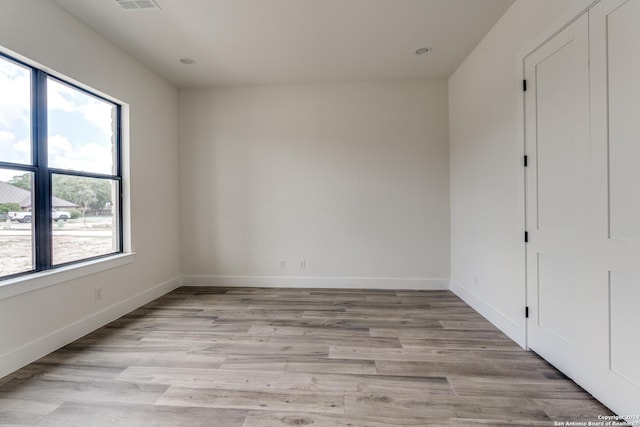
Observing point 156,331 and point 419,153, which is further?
point 419,153

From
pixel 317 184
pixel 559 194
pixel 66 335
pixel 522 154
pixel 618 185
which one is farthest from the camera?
pixel 317 184

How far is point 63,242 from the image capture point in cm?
252

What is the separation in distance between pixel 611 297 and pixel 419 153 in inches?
105

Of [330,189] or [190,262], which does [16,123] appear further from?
[330,189]

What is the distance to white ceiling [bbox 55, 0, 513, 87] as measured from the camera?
2.42m

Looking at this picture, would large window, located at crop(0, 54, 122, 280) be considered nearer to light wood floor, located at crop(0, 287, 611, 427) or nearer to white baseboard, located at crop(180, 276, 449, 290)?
light wood floor, located at crop(0, 287, 611, 427)

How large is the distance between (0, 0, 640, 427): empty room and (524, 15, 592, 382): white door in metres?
0.02

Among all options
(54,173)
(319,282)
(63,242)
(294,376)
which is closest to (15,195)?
(54,173)

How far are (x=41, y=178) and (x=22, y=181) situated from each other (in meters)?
0.13

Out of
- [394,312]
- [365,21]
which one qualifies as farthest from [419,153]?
[394,312]

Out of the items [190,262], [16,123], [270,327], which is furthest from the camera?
[190,262]

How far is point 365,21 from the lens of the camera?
102 inches

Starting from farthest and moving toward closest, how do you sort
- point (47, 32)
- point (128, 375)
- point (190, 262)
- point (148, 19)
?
1. point (190, 262)
2. point (148, 19)
3. point (47, 32)
4. point (128, 375)

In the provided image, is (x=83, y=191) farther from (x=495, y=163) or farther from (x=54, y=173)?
(x=495, y=163)
